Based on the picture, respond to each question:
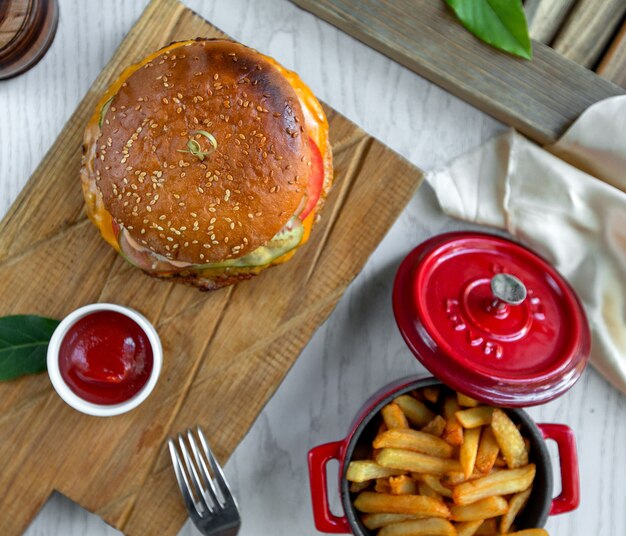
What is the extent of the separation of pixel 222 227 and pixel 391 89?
786 millimetres

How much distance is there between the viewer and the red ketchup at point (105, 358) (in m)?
1.64

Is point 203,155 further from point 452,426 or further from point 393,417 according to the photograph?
point 452,426

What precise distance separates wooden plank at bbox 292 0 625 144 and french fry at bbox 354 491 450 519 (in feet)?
3.49

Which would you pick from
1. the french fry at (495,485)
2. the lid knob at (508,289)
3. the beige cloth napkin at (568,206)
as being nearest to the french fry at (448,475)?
the french fry at (495,485)

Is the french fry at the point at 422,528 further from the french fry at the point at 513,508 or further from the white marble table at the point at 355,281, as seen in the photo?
the white marble table at the point at 355,281

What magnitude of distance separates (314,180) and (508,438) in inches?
30.4

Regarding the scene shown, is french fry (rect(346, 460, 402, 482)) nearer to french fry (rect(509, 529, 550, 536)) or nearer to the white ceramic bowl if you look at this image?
french fry (rect(509, 529, 550, 536))

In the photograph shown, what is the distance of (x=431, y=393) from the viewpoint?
5.53ft

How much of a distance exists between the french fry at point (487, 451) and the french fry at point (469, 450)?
25mm

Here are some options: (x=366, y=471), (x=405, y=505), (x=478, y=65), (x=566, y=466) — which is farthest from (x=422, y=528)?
(x=478, y=65)

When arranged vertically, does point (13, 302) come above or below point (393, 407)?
below

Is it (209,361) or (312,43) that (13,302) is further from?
(312,43)

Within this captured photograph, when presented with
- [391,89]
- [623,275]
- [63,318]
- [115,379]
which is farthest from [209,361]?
[623,275]

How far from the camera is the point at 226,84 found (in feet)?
4.73
